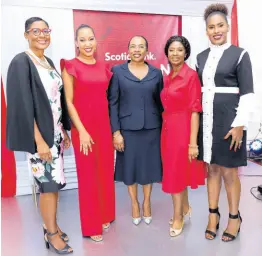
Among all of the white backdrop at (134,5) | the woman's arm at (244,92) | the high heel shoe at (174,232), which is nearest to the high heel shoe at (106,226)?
the high heel shoe at (174,232)

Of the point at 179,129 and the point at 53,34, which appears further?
the point at 53,34

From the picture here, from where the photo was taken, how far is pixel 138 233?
266 centimetres

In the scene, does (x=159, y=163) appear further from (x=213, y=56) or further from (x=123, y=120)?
(x=213, y=56)

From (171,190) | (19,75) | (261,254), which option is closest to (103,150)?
(171,190)

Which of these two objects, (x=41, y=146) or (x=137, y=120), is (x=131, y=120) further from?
(x=41, y=146)

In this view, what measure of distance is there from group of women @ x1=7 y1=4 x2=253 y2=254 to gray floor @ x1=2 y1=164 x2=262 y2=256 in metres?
0.09

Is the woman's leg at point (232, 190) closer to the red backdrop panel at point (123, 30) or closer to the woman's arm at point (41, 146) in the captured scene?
the woman's arm at point (41, 146)

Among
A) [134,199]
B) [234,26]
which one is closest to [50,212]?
[134,199]

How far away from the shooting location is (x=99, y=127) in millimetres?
2420

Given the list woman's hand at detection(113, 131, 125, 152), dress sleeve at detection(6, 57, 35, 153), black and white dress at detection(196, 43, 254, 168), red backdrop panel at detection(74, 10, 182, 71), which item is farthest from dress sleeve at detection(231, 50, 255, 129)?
red backdrop panel at detection(74, 10, 182, 71)

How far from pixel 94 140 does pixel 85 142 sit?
11cm

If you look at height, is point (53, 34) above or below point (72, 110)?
above

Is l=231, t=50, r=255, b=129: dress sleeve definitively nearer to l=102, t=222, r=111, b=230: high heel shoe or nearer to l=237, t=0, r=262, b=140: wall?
l=102, t=222, r=111, b=230: high heel shoe

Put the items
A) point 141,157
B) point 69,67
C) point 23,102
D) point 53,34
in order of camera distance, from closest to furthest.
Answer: point 23,102 → point 69,67 → point 141,157 → point 53,34
